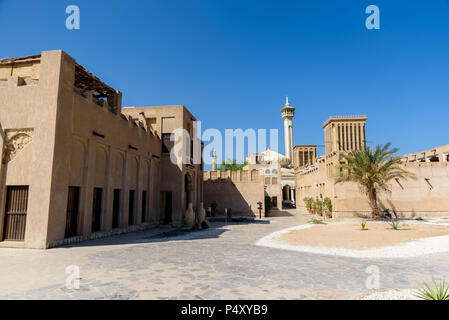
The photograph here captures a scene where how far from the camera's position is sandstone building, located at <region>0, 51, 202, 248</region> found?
413 inches

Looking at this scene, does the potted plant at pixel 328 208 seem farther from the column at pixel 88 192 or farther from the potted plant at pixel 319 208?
the column at pixel 88 192

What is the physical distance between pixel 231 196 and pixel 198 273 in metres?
27.1

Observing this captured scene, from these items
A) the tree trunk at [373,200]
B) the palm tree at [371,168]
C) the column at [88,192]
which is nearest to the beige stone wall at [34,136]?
the column at [88,192]

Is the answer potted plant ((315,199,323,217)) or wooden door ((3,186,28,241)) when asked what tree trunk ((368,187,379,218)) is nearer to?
potted plant ((315,199,323,217))

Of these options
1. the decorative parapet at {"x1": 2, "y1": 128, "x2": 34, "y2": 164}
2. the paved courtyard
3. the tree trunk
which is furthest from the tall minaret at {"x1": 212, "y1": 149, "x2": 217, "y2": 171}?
the paved courtyard

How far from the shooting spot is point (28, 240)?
33.3 feet

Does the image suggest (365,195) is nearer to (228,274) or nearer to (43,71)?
(228,274)

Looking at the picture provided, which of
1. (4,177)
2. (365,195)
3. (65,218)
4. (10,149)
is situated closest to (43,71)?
(10,149)

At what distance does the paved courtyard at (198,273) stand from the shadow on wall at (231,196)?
75.8 ft

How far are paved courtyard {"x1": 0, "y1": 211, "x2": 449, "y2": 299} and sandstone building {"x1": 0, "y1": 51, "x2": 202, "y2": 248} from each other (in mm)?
1623

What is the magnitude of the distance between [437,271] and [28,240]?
13279mm

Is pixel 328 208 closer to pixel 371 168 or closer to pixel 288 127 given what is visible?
pixel 371 168

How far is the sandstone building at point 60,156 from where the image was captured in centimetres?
1049
